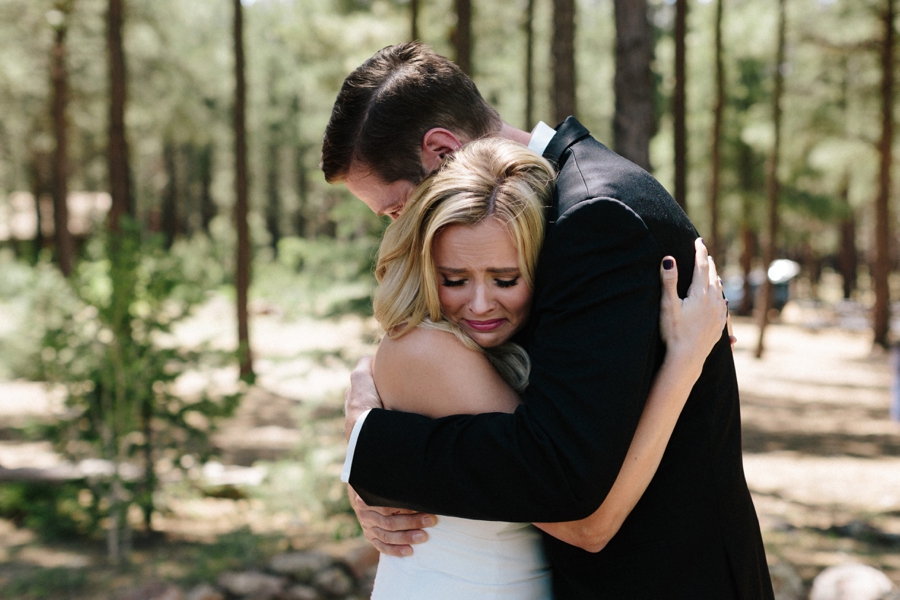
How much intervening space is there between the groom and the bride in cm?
5

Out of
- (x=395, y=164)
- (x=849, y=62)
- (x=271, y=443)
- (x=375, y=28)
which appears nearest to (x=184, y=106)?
(x=375, y=28)

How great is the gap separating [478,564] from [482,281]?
2.11 feet

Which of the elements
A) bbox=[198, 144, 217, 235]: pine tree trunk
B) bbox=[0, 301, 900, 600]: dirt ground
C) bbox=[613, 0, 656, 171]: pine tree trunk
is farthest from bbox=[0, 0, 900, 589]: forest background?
bbox=[198, 144, 217, 235]: pine tree trunk

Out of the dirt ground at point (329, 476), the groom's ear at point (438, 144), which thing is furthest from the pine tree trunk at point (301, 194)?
the groom's ear at point (438, 144)

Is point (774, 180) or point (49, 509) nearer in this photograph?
point (49, 509)

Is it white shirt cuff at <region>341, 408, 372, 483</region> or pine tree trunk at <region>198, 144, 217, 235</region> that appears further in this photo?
pine tree trunk at <region>198, 144, 217, 235</region>

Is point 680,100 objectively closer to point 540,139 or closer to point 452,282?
point 540,139

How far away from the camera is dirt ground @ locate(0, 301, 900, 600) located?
730cm

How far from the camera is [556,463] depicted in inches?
52.9

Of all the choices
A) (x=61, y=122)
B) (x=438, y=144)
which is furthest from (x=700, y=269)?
(x=61, y=122)

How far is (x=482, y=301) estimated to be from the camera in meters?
1.67

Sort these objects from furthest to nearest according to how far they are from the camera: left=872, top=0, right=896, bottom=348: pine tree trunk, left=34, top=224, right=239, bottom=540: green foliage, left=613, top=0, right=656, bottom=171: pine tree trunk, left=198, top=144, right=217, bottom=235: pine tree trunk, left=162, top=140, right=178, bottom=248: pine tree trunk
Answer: left=198, top=144, right=217, bottom=235: pine tree trunk < left=162, top=140, right=178, bottom=248: pine tree trunk < left=872, top=0, right=896, bottom=348: pine tree trunk < left=34, top=224, right=239, bottom=540: green foliage < left=613, top=0, right=656, bottom=171: pine tree trunk

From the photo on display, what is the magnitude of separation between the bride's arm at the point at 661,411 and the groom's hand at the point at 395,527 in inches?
14.1

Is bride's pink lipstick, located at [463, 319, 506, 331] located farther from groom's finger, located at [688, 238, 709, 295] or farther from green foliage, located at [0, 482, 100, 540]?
green foliage, located at [0, 482, 100, 540]
